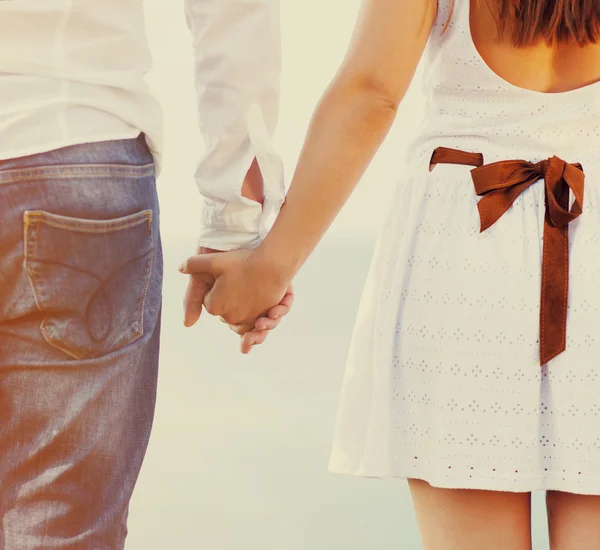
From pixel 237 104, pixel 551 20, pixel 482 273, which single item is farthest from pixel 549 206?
pixel 237 104

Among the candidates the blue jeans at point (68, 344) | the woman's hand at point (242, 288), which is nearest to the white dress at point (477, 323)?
the woman's hand at point (242, 288)

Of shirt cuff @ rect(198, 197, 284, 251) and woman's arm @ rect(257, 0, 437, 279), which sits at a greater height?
woman's arm @ rect(257, 0, 437, 279)

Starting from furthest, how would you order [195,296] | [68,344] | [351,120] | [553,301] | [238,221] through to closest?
[195,296] → [238,221] → [351,120] → [553,301] → [68,344]

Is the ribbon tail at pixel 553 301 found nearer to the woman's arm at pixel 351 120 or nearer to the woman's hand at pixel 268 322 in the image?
the woman's arm at pixel 351 120

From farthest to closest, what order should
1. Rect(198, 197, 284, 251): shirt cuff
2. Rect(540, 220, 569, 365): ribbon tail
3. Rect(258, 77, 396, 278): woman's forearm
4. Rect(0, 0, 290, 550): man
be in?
1. Rect(198, 197, 284, 251): shirt cuff
2. Rect(258, 77, 396, 278): woman's forearm
3. Rect(540, 220, 569, 365): ribbon tail
4. Rect(0, 0, 290, 550): man

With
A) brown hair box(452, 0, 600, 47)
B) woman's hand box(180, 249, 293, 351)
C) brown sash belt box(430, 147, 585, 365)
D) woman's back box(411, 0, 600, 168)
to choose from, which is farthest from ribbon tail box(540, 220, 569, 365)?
woman's hand box(180, 249, 293, 351)

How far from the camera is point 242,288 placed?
1.30 meters

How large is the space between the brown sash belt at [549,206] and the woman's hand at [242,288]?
0.32 m

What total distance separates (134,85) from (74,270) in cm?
22

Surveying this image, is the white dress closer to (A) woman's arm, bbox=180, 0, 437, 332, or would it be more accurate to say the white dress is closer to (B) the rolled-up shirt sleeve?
(A) woman's arm, bbox=180, 0, 437, 332

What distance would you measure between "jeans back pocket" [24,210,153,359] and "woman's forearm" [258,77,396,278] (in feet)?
0.88

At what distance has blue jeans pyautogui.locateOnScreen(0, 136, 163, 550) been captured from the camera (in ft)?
3.01

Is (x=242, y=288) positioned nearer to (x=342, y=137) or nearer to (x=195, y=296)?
(x=195, y=296)

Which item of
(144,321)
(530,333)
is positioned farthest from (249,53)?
(530,333)
